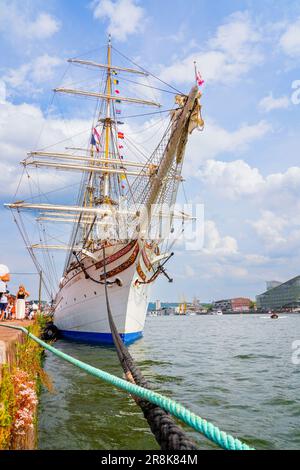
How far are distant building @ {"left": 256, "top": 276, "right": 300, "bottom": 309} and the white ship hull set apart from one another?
121 metres

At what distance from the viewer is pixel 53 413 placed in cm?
656

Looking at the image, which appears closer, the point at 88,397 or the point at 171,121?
the point at 88,397

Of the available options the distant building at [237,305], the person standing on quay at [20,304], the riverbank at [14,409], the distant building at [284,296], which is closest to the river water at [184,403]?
the riverbank at [14,409]

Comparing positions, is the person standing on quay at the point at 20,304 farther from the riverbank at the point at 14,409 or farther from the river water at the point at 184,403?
the riverbank at the point at 14,409

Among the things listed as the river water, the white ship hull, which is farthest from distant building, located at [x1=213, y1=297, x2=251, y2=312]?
the river water

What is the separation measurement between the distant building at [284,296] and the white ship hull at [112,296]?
121 metres

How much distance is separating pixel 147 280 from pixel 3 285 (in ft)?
31.8

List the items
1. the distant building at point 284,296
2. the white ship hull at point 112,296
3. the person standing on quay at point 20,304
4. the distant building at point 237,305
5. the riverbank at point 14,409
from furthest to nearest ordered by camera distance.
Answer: the distant building at point 237,305 → the distant building at point 284,296 → the white ship hull at point 112,296 → the person standing on quay at point 20,304 → the riverbank at point 14,409

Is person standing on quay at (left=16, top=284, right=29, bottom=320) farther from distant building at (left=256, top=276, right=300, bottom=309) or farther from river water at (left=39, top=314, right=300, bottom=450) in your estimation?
distant building at (left=256, top=276, right=300, bottom=309)

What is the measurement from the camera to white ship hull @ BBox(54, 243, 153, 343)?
751 inches

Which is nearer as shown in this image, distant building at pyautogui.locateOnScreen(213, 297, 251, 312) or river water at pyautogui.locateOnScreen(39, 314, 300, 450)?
river water at pyautogui.locateOnScreen(39, 314, 300, 450)

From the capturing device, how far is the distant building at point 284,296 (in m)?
130

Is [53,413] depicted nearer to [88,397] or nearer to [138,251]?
[88,397]
